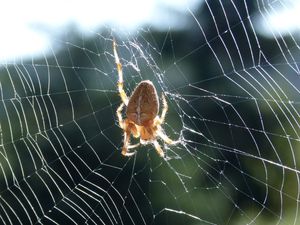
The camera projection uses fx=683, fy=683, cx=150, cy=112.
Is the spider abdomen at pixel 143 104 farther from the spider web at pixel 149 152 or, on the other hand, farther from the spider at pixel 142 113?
the spider web at pixel 149 152

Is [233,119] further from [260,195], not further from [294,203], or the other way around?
[294,203]

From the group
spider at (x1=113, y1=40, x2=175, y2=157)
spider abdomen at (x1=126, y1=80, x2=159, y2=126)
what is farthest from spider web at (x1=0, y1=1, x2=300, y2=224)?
spider abdomen at (x1=126, y1=80, x2=159, y2=126)

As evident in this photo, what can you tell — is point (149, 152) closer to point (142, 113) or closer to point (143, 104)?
point (142, 113)

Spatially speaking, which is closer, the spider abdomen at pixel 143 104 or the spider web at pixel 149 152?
the spider abdomen at pixel 143 104

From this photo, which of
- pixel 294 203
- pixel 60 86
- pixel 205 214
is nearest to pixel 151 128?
pixel 294 203

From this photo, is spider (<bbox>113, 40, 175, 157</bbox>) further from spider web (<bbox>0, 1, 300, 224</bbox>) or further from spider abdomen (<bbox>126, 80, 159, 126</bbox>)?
spider web (<bbox>0, 1, 300, 224</bbox>)

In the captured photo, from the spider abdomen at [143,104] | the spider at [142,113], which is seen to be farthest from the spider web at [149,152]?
the spider abdomen at [143,104]

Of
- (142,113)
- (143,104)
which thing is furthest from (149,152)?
(143,104)

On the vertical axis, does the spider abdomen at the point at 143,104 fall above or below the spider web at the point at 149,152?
above
